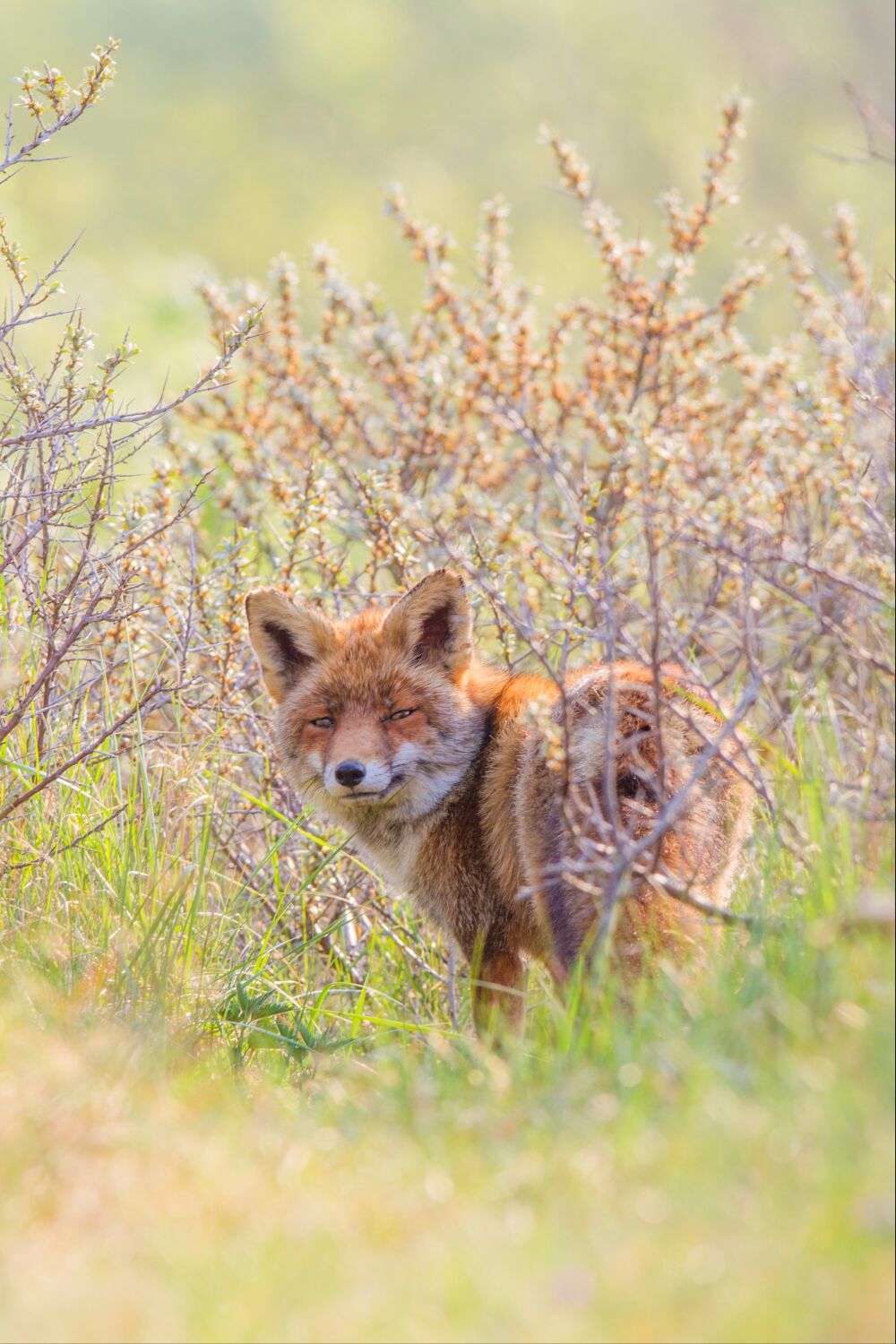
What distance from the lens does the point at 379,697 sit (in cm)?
489

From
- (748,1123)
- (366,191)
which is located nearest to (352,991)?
(748,1123)

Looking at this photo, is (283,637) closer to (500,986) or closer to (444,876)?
(444,876)

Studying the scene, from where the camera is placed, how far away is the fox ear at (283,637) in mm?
5035

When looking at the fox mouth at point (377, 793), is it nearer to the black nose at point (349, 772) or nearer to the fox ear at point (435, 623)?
the black nose at point (349, 772)

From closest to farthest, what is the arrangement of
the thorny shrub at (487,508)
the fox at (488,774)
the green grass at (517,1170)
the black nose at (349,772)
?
the green grass at (517,1170)
the fox at (488,774)
the thorny shrub at (487,508)
the black nose at (349,772)

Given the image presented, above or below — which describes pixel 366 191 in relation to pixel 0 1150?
above

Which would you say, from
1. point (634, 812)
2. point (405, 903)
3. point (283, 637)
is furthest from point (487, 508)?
point (405, 903)

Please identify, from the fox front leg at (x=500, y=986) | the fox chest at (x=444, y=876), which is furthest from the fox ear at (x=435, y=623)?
the fox front leg at (x=500, y=986)

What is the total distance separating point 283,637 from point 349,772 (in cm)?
82

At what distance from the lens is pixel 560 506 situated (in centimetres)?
682

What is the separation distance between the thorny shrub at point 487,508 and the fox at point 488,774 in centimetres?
18

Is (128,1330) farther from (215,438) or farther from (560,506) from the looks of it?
(215,438)

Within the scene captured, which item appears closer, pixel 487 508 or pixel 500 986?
pixel 500 986

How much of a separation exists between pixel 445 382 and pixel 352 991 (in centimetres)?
348
